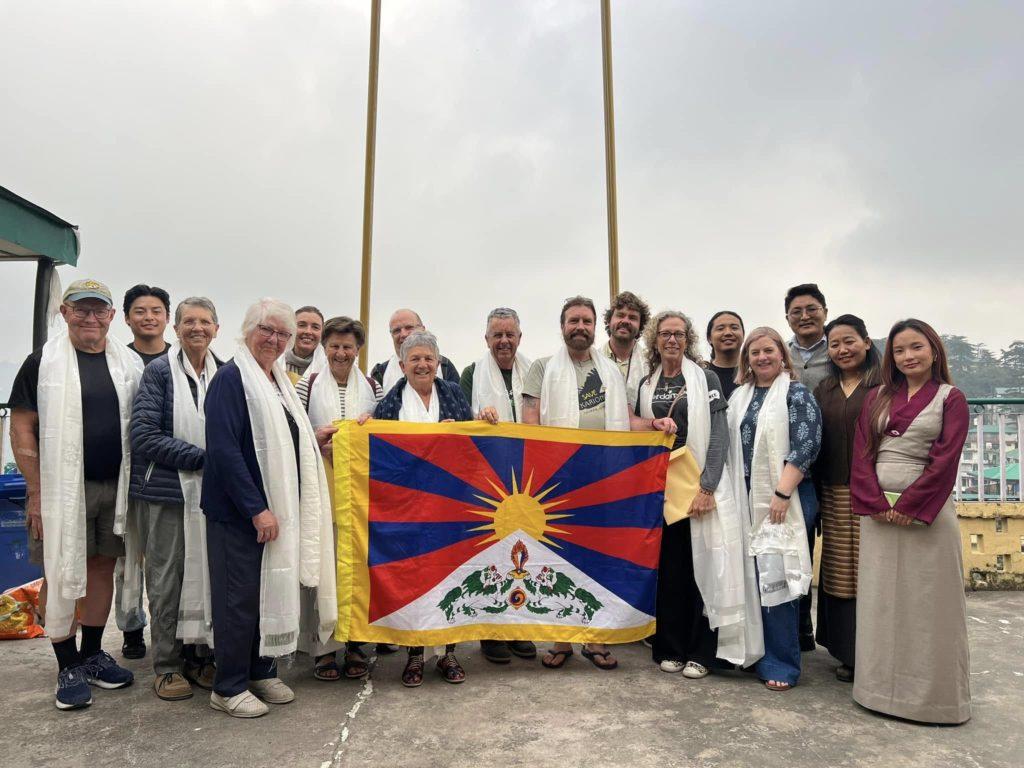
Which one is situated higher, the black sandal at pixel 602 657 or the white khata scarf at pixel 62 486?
the white khata scarf at pixel 62 486

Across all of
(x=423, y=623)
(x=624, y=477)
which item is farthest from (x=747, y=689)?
(x=423, y=623)

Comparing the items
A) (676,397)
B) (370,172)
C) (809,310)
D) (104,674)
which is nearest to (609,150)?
(370,172)

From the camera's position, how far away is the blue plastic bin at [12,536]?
4246mm

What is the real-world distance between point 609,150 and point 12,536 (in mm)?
5575

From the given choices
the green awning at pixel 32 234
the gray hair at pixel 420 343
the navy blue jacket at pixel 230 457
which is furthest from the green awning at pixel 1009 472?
the green awning at pixel 32 234

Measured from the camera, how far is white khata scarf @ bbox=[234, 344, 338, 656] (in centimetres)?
286

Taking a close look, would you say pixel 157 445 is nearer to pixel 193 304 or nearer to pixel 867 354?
pixel 193 304

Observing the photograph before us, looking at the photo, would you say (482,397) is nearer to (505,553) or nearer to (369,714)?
(505,553)

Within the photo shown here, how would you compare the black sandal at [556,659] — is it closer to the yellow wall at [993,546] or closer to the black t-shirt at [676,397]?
the black t-shirt at [676,397]

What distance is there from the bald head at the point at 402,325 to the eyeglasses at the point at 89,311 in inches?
59.5

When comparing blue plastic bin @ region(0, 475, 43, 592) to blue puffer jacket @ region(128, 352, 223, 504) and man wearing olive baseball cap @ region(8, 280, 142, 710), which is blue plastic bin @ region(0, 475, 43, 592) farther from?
blue puffer jacket @ region(128, 352, 223, 504)

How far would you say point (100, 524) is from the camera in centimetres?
318

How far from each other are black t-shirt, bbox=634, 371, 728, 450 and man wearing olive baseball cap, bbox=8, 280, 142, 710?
8.40 ft

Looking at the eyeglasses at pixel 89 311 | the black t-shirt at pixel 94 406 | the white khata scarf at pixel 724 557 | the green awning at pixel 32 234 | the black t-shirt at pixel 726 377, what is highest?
the green awning at pixel 32 234
